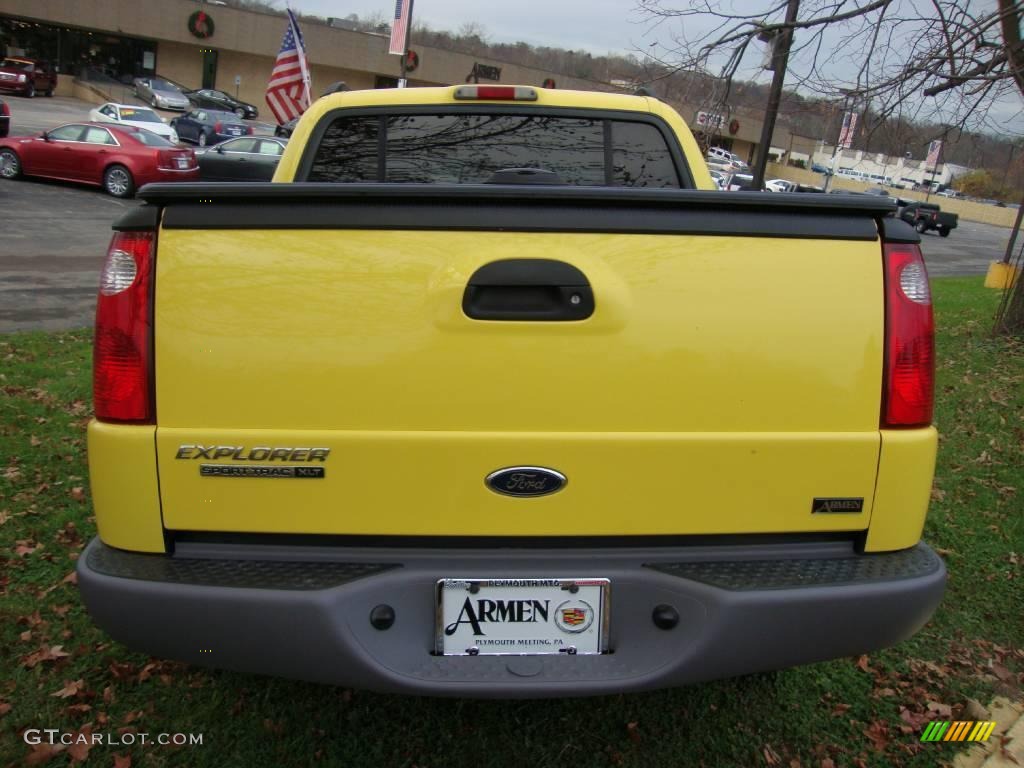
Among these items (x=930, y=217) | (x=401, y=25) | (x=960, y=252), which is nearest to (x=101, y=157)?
(x=401, y=25)

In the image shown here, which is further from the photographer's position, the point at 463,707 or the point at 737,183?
the point at 737,183

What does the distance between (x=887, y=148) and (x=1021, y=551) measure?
19.6 ft

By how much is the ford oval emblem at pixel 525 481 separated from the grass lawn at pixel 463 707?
1059 millimetres

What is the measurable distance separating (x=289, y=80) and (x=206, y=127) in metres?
25.9

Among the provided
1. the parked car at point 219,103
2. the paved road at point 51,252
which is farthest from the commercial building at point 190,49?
the paved road at point 51,252

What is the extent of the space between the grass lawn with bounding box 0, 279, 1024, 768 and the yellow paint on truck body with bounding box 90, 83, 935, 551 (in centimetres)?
93

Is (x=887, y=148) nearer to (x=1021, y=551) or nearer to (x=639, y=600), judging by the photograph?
A: (x=1021, y=551)

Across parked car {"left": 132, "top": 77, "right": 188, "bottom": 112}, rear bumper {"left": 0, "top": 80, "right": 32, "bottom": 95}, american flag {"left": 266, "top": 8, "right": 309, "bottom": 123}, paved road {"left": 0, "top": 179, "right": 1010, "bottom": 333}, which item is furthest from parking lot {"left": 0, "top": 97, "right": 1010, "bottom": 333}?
rear bumper {"left": 0, "top": 80, "right": 32, "bottom": 95}

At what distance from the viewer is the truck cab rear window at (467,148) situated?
3.44 m

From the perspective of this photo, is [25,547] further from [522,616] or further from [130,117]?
[130,117]

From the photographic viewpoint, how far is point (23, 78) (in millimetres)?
42812

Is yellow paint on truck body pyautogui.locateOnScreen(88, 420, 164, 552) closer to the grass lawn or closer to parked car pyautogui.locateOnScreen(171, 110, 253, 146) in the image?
the grass lawn

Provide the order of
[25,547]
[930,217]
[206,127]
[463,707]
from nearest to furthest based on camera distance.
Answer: [463,707], [25,547], [206,127], [930,217]

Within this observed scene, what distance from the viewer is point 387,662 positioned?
6.54 feet
